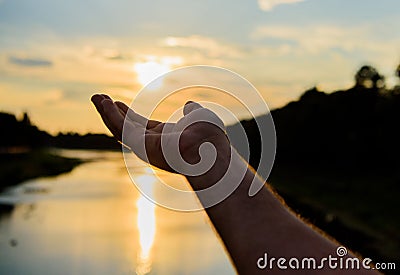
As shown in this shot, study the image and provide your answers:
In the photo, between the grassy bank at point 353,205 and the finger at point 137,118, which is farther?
the grassy bank at point 353,205

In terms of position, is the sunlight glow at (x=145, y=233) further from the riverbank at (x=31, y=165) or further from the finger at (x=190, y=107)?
the riverbank at (x=31, y=165)

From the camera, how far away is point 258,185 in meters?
0.65

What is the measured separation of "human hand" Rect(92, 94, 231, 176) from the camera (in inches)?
25.2

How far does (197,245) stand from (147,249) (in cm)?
170

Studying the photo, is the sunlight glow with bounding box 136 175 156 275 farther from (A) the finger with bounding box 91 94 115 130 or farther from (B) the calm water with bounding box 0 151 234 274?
(A) the finger with bounding box 91 94 115 130

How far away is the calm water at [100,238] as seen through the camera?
18750 mm

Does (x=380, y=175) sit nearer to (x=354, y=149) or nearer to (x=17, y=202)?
(x=354, y=149)

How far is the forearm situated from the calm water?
17100 millimetres

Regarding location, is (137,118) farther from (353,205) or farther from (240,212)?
(353,205)

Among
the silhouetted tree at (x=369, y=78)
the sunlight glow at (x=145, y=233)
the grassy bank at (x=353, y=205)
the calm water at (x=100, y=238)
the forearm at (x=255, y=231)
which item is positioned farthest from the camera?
the silhouetted tree at (x=369, y=78)

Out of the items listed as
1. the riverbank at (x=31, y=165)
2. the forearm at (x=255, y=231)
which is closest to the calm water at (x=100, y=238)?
the riverbank at (x=31, y=165)

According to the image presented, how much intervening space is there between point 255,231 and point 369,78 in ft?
146

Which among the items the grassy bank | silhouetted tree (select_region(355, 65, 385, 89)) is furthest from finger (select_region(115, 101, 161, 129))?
silhouetted tree (select_region(355, 65, 385, 89))

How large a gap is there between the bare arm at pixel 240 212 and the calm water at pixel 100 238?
17069 millimetres
